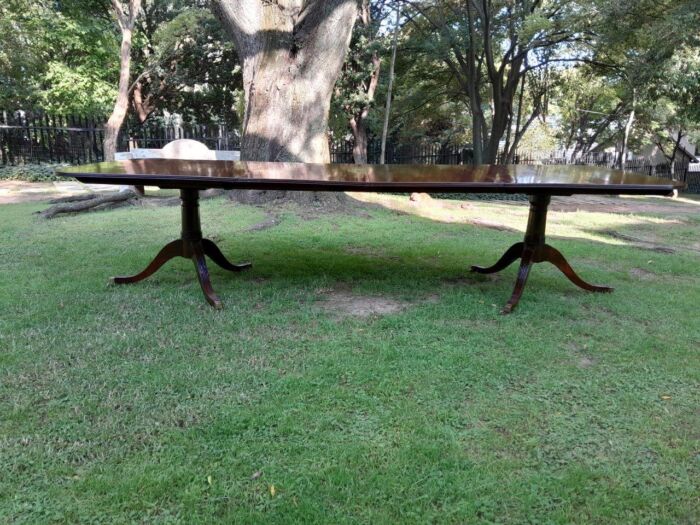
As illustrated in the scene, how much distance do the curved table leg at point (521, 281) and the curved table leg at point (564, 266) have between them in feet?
0.34

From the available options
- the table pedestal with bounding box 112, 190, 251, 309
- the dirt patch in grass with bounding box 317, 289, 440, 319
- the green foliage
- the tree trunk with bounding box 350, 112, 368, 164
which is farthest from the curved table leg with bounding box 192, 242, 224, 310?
the green foliage

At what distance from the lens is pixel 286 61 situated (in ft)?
21.9

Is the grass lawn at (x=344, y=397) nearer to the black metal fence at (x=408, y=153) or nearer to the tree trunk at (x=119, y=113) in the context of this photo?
the tree trunk at (x=119, y=113)

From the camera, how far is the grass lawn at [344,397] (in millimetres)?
1604

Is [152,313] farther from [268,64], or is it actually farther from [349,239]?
[268,64]

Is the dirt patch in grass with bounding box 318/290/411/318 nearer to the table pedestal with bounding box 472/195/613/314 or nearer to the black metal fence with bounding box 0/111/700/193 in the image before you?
the table pedestal with bounding box 472/195/613/314

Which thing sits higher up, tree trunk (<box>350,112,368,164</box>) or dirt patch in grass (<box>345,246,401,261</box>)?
tree trunk (<box>350,112,368,164</box>)

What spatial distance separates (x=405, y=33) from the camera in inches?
672

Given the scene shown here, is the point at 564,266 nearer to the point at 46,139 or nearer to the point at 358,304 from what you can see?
the point at 358,304

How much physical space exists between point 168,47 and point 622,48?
50.0 feet

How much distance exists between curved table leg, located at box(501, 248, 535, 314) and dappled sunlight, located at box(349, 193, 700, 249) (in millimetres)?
2986

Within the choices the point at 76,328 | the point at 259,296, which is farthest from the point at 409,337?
the point at 76,328

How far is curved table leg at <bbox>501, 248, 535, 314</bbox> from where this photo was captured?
3296 millimetres

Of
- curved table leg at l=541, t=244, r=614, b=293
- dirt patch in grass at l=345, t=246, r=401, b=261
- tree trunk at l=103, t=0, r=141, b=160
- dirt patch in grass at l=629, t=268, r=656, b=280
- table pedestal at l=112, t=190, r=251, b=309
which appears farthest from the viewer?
tree trunk at l=103, t=0, r=141, b=160
